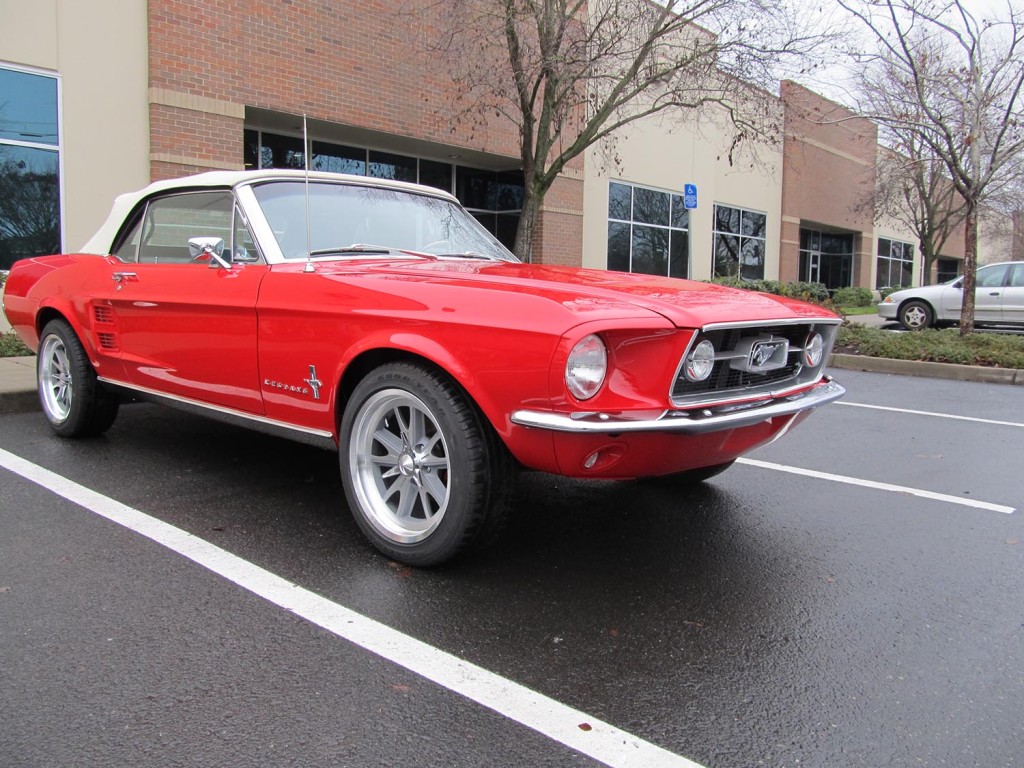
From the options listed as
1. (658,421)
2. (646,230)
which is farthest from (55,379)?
(646,230)

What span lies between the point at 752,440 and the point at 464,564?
1295 mm

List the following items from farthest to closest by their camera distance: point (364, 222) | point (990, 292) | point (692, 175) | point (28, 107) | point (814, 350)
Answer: point (692, 175) < point (990, 292) < point (28, 107) < point (364, 222) < point (814, 350)

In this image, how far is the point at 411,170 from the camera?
15766 mm

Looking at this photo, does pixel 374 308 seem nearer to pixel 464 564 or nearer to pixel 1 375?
pixel 464 564

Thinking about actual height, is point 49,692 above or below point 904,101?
below

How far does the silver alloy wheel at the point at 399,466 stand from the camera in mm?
3307

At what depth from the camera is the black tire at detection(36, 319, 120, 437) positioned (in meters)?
5.21

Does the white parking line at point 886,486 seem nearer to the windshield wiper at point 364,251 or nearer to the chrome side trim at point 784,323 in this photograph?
the chrome side trim at point 784,323

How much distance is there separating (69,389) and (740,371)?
4388mm

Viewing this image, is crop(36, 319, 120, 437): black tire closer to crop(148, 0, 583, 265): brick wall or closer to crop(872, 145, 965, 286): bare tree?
crop(148, 0, 583, 265): brick wall

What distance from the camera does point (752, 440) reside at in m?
3.39

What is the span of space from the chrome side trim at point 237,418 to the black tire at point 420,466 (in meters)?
0.23

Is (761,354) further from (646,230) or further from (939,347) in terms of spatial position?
(646,230)

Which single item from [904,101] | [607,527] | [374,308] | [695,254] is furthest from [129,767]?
[695,254]
